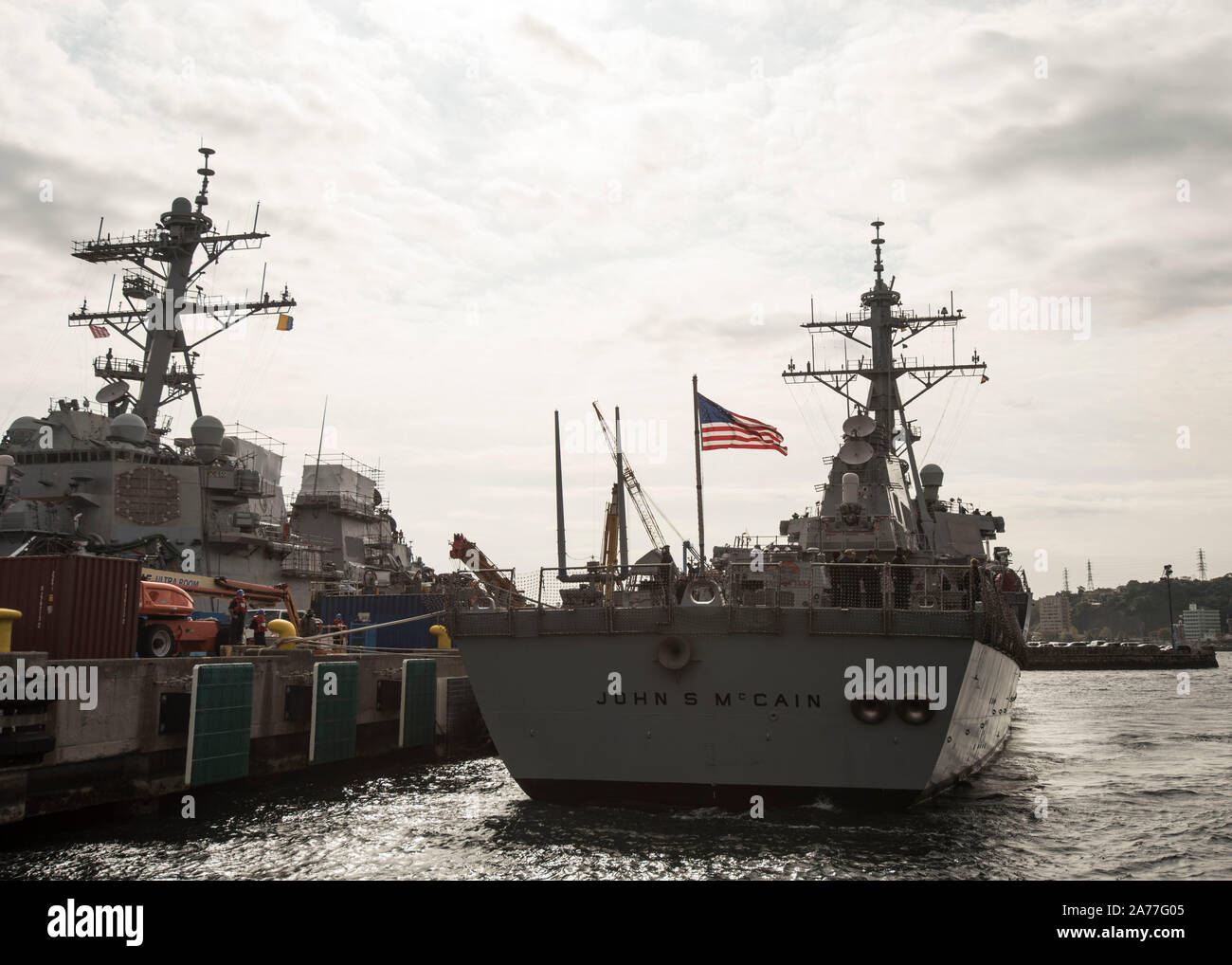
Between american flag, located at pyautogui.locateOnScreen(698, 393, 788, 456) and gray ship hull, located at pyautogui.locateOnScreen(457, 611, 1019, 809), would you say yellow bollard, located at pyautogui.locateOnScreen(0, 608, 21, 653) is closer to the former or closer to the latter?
gray ship hull, located at pyautogui.locateOnScreen(457, 611, 1019, 809)

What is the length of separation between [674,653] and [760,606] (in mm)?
1612

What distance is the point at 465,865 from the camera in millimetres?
13594

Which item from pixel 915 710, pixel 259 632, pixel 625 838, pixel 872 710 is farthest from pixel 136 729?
pixel 915 710

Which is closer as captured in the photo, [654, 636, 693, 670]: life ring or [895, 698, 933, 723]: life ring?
[895, 698, 933, 723]: life ring

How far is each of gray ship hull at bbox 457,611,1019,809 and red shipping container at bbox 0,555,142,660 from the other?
701cm

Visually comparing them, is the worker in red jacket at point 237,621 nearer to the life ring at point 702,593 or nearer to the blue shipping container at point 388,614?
the blue shipping container at point 388,614

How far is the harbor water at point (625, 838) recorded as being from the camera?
1326cm

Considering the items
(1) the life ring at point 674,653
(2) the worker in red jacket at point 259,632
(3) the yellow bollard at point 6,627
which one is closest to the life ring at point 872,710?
(1) the life ring at point 674,653

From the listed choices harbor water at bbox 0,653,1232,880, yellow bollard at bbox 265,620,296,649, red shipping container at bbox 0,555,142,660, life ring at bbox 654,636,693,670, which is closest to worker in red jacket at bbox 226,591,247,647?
yellow bollard at bbox 265,620,296,649

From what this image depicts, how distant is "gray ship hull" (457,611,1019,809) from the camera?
15.4 meters
